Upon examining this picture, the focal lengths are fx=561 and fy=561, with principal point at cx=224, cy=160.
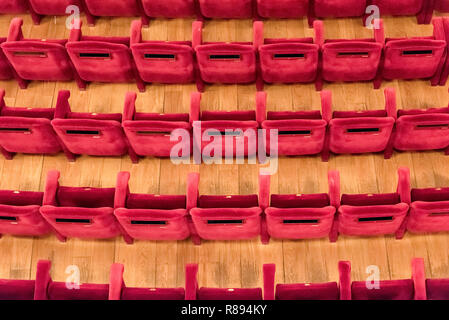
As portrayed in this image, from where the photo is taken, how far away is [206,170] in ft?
1.82

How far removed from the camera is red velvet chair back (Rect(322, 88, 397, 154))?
493 millimetres

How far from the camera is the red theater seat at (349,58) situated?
53 centimetres

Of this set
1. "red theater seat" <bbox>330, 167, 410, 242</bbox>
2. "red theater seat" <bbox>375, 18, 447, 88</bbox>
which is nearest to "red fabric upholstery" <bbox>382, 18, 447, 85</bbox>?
"red theater seat" <bbox>375, 18, 447, 88</bbox>

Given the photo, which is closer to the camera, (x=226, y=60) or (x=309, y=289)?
(x=309, y=289)

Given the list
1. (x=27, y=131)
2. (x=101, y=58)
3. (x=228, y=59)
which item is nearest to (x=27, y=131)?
(x=27, y=131)

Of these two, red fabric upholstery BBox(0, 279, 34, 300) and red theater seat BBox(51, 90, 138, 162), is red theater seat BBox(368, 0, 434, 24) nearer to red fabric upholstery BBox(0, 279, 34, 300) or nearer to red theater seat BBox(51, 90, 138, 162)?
red theater seat BBox(51, 90, 138, 162)

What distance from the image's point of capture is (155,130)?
50 cm

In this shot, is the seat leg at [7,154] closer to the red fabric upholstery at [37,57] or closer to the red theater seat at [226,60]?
the red fabric upholstery at [37,57]

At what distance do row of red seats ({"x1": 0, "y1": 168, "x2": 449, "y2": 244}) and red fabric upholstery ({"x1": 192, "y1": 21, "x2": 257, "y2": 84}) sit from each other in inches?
5.0

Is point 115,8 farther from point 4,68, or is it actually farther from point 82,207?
point 82,207

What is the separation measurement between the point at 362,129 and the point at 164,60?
0.66 feet

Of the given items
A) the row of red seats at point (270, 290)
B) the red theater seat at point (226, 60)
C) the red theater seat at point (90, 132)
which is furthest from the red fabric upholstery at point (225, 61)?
the row of red seats at point (270, 290)
